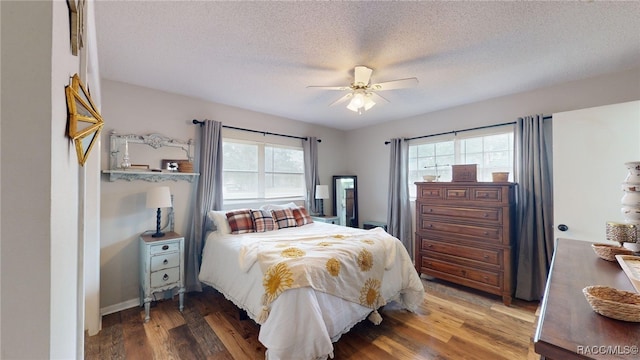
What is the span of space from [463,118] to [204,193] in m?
3.64

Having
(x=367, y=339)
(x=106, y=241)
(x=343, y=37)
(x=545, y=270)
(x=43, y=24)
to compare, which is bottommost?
(x=367, y=339)

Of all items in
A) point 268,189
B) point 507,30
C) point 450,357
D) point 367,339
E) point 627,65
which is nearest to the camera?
point 507,30

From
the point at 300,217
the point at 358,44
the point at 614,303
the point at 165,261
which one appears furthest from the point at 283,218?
the point at 614,303

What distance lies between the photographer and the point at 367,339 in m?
2.17

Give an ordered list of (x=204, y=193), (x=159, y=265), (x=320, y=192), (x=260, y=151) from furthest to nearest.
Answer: (x=320, y=192) < (x=260, y=151) < (x=204, y=193) < (x=159, y=265)

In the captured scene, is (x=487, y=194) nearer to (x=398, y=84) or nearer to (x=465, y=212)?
(x=465, y=212)

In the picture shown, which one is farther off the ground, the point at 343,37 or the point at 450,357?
the point at 343,37

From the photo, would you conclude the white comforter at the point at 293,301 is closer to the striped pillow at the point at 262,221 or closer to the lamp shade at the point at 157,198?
the striped pillow at the point at 262,221

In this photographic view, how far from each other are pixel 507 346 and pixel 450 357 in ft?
1.78

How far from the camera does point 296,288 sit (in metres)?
1.77

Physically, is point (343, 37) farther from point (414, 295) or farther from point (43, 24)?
point (414, 295)

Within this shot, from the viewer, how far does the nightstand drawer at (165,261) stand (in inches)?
99.3

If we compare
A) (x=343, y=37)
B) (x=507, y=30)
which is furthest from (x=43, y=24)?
(x=507, y=30)

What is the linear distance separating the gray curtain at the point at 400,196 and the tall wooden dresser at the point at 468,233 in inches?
21.1
